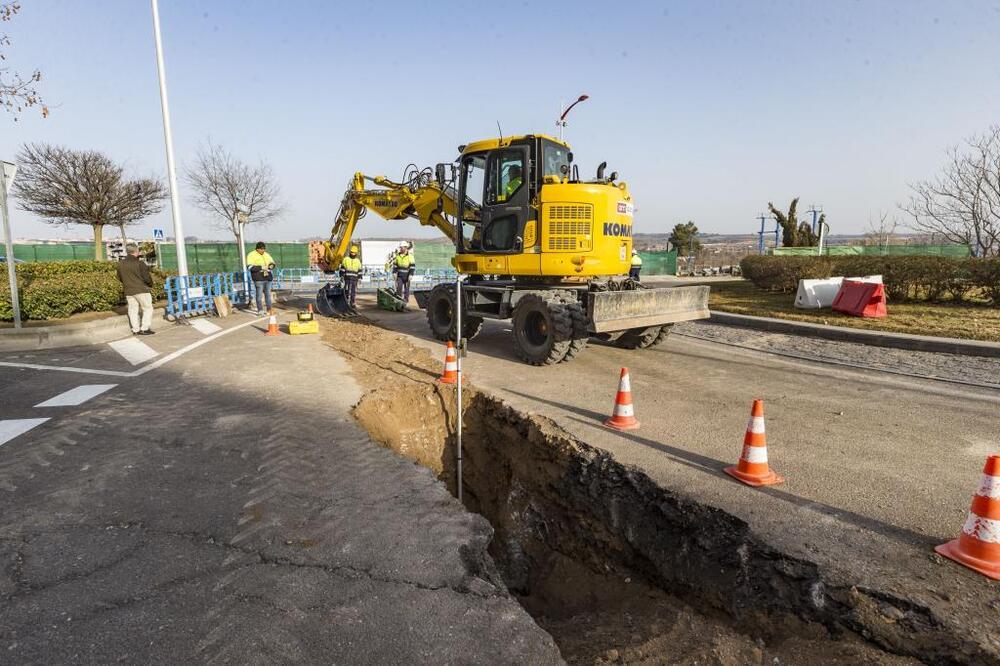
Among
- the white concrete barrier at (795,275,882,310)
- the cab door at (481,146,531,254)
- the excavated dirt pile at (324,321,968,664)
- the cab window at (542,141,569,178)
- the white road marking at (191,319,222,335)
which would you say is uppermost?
the cab window at (542,141,569,178)

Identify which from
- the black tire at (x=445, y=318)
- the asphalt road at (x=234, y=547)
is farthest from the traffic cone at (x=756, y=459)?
the black tire at (x=445, y=318)

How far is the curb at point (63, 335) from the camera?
8.73 metres

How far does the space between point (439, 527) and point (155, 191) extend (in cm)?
3114

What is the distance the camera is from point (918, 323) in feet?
34.0

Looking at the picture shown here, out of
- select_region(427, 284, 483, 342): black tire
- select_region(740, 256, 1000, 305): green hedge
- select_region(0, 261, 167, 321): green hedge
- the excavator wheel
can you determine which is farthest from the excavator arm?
select_region(740, 256, 1000, 305): green hedge

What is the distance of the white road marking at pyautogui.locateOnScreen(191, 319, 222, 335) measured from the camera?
1103cm

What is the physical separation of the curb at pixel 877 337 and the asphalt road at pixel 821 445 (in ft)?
3.86

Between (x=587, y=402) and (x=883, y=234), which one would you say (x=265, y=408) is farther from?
(x=883, y=234)

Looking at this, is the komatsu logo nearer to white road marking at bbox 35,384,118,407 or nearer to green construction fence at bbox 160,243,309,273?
white road marking at bbox 35,384,118,407

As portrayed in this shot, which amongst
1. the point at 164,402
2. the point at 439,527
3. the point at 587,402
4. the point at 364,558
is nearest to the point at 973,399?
the point at 587,402

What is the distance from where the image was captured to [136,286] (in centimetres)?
1011

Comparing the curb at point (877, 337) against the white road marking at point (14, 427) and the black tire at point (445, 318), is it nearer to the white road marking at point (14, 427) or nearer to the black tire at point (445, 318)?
the black tire at point (445, 318)

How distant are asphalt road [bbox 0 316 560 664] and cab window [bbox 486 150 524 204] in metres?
4.73

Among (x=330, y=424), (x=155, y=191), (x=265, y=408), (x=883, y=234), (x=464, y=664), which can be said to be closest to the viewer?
(x=464, y=664)
